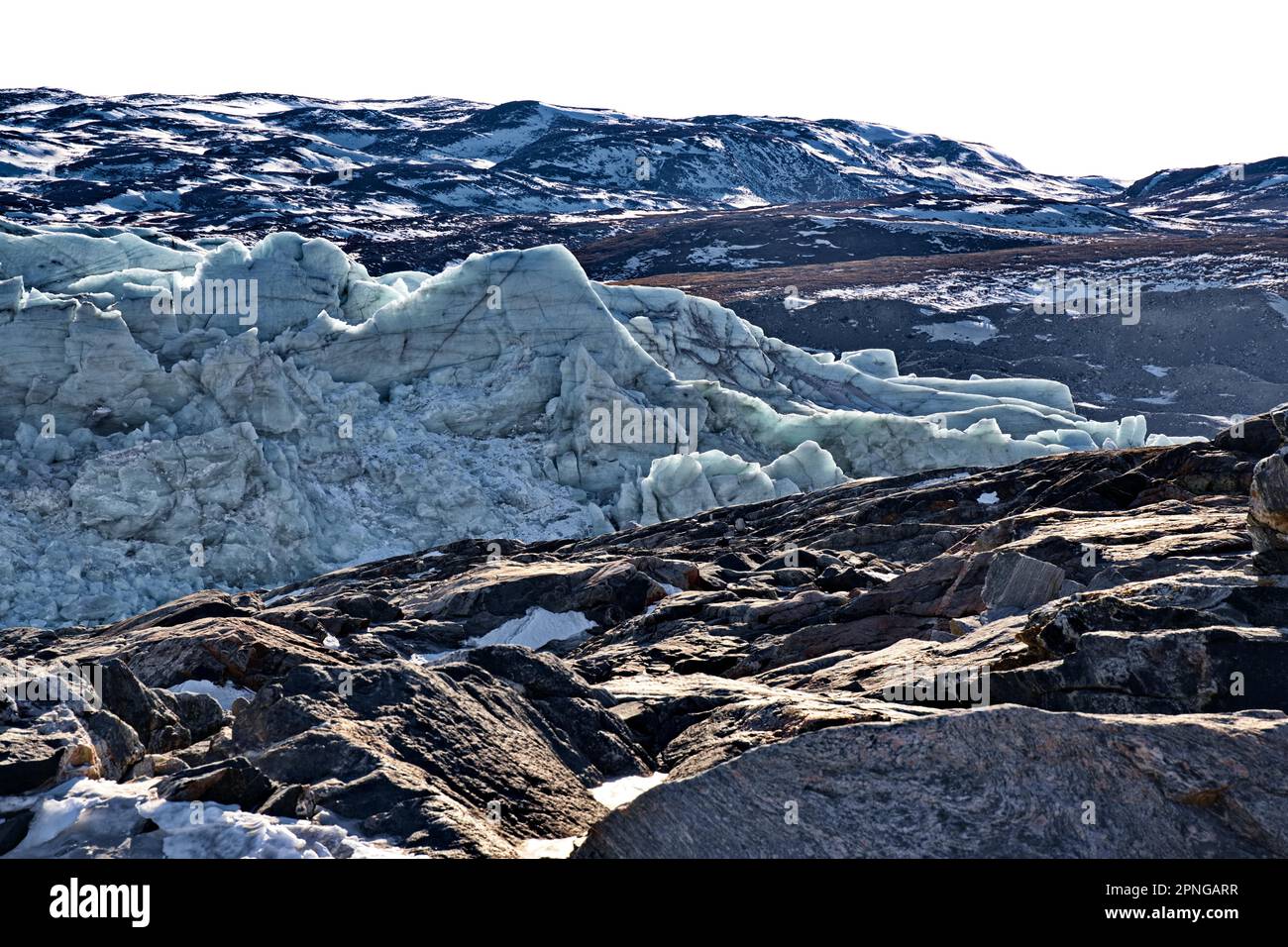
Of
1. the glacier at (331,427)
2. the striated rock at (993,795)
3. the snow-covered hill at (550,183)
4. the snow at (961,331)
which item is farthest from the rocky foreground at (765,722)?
the snow-covered hill at (550,183)

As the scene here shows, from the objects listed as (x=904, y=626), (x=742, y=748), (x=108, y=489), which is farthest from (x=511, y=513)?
(x=742, y=748)

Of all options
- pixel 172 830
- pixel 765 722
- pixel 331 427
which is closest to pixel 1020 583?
pixel 765 722

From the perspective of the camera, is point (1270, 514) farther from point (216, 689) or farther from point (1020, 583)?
point (216, 689)

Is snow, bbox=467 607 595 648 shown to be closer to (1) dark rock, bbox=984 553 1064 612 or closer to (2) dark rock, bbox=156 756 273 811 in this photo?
(1) dark rock, bbox=984 553 1064 612
